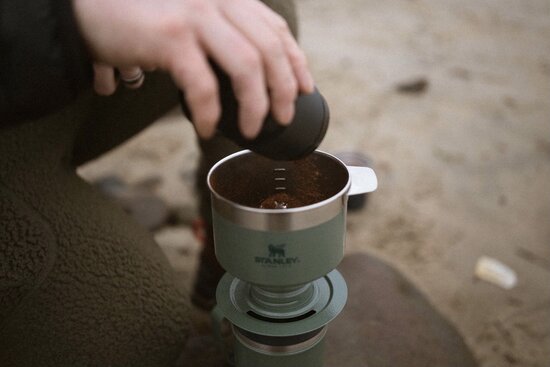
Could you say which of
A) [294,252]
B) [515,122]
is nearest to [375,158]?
[515,122]

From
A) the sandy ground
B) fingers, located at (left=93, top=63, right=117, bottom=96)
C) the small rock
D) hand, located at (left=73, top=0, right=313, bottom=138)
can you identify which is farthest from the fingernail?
the small rock

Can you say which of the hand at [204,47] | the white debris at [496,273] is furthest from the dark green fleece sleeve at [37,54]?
the white debris at [496,273]

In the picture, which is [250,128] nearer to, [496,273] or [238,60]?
[238,60]

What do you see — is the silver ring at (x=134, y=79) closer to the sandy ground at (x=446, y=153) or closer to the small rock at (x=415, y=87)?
the sandy ground at (x=446, y=153)

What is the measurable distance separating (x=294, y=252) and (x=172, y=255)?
1065 millimetres

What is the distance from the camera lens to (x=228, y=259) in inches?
29.6

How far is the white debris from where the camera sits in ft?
5.28

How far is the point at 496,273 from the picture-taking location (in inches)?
64.2

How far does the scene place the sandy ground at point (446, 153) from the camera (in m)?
1.59

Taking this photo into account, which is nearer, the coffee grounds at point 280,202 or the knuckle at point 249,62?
the knuckle at point 249,62

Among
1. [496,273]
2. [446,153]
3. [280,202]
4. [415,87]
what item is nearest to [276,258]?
[280,202]

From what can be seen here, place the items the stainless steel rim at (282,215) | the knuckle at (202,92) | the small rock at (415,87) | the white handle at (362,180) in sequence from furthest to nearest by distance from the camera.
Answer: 1. the small rock at (415,87)
2. the white handle at (362,180)
3. the stainless steel rim at (282,215)
4. the knuckle at (202,92)

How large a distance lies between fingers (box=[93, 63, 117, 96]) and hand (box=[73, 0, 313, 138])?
0.32 feet

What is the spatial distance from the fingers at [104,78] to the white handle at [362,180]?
32 centimetres
